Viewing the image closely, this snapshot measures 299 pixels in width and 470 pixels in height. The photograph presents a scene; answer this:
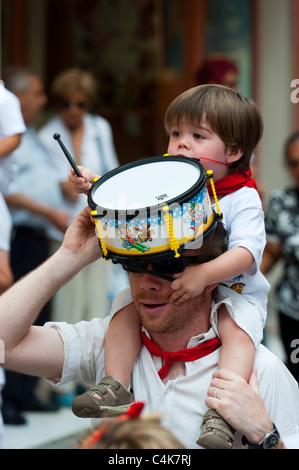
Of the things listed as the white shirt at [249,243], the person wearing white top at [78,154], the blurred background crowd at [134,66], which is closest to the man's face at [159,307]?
the white shirt at [249,243]

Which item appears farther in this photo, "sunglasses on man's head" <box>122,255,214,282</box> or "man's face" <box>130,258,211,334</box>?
"man's face" <box>130,258,211,334</box>

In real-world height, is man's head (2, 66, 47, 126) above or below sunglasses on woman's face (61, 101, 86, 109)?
above

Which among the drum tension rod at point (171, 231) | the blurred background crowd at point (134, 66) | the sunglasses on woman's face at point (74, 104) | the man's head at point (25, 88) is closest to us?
the drum tension rod at point (171, 231)

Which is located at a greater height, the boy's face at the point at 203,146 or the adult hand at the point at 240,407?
the boy's face at the point at 203,146

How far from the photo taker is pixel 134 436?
1.46m

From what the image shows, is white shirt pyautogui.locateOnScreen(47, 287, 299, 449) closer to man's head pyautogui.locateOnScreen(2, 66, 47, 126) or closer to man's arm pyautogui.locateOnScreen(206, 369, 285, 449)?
man's arm pyautogui.locateOnScreen(206, 369, 285, 449)

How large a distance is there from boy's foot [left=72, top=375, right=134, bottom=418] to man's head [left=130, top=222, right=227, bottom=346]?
20 centimetres

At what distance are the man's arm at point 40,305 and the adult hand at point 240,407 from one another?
0.57 metres

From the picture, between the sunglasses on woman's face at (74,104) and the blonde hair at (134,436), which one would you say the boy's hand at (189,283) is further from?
the sunglasses on woman's face at (74,104)

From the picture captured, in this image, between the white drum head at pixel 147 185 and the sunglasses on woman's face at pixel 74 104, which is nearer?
the white drum head at pixel 147 185

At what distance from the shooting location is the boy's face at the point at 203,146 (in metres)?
2.59

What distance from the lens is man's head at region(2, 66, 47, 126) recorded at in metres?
5.33

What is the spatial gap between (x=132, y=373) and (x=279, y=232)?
A: 2864 mm

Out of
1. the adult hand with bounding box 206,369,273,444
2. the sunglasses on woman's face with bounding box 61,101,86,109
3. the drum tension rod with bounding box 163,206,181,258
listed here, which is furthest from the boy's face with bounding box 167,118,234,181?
the sunglasses on woman's face with bounding box 61,101,86,109
